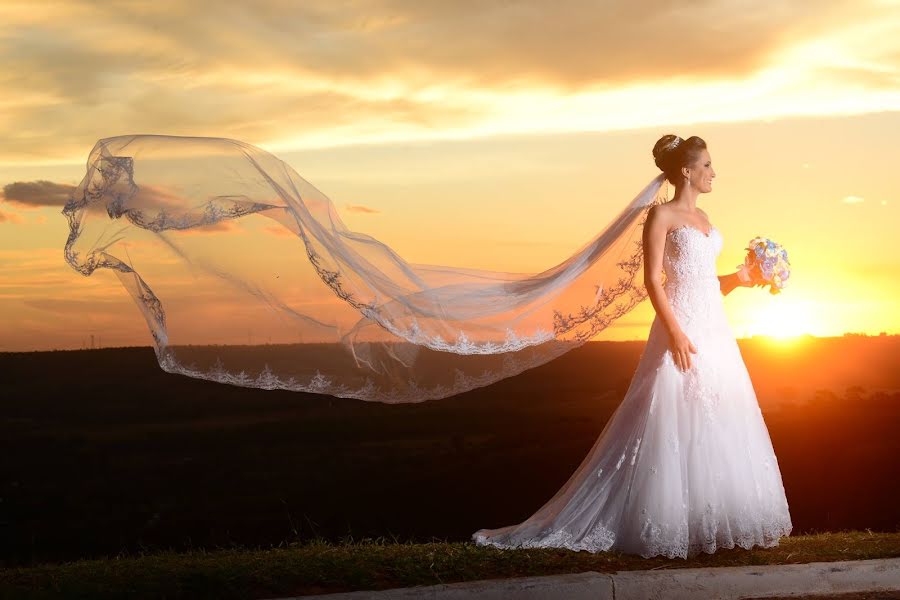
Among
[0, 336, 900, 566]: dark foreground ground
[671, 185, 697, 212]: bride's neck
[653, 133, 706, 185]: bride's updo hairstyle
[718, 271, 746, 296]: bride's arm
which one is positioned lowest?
[0, 336, 900, 566]: dark foreground ground

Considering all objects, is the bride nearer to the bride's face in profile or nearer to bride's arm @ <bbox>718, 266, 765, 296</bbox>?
the bride's face in profile

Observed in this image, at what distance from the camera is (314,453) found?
93.5 feet

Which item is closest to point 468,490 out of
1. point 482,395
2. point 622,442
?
point 482,395

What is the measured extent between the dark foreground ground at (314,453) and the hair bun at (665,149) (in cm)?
849

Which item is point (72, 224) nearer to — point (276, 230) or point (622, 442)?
point (276, 230)

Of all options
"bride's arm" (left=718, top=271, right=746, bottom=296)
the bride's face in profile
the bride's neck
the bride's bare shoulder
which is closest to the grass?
"bride's arm" (left=718, top=271, right=746, bottom=296)

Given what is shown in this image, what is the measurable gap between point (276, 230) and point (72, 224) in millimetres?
1444

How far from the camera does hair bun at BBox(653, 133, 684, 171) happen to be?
7.48 metres

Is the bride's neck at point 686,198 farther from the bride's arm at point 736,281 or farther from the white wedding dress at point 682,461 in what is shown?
the bride's arm at point 736,281

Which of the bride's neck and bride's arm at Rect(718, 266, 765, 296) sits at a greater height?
the bride's neck

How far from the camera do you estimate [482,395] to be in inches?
1352

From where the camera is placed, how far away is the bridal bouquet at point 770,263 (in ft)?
26.4

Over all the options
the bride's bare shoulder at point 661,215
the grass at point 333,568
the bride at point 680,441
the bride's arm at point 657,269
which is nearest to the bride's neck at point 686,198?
the bride at point 680,441

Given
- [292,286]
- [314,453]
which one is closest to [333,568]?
[292,286]
